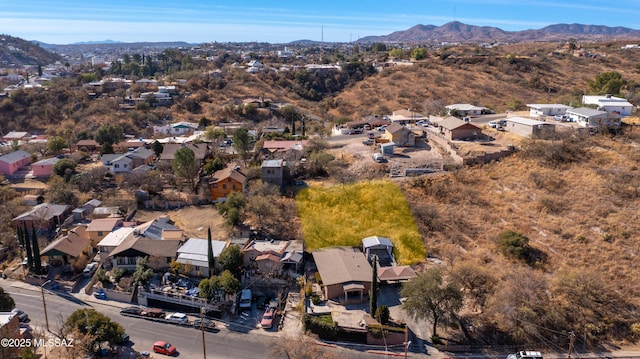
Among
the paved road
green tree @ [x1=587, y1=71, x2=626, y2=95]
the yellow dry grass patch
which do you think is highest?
green tree @ [x1=587, y1=71, x2=626, y2=95]

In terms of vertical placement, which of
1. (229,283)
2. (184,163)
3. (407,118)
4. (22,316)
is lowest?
(22,316)

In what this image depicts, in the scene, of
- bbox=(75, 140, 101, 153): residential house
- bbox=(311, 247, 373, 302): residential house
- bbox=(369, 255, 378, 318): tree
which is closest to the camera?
bbox=(369, 255, 378, 318): tree

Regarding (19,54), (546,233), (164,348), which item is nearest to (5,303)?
(164,348)

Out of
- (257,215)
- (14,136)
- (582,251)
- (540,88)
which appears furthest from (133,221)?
(540,88)

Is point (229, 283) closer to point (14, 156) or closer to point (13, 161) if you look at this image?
point (13, 161)

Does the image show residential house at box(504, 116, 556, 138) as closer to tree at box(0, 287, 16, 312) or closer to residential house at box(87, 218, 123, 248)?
residential house at box(87, 218, 123, 248)

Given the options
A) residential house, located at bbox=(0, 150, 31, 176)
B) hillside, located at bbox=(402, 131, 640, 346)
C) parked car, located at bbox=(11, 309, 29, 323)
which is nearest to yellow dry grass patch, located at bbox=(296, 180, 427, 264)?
hillside, located at bbox=(402, 131, 640, 346)

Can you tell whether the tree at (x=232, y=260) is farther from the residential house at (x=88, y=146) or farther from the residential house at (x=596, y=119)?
the residential house at (x=596, y=119)
